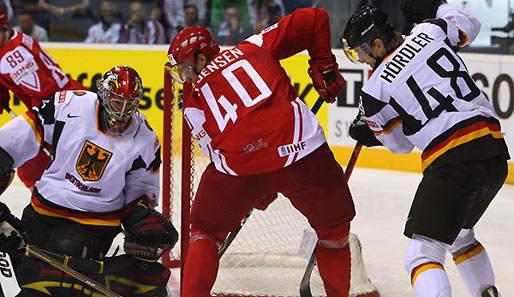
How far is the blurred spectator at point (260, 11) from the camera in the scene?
6211mm

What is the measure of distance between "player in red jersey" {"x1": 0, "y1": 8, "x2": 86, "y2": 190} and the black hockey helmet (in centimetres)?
180

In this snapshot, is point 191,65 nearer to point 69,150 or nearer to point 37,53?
point 69,150

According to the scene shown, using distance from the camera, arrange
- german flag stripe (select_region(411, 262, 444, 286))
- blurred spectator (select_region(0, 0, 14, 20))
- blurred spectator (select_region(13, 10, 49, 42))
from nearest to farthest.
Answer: german flag stripe (select_region(411, 262, 444, 286)) < blurred spectator (select_region(13, 10, 49, 42)) < blurred spectator (select_region(0, 0, 14, 20))

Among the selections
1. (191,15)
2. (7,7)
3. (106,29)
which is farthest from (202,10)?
(7,7)

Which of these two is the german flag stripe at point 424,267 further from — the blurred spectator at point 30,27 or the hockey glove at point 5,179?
the blurred spectator at point 30,27

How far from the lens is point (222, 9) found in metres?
6.34

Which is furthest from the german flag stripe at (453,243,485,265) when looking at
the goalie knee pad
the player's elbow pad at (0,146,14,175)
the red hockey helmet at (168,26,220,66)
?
the player's elbow pad at (0,146,14,175)

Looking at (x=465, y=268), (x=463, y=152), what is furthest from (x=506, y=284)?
(x=463, y=152)

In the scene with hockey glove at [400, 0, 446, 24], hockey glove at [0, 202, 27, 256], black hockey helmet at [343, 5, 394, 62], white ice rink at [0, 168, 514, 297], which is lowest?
white ice rink at [0, 168, 514, 297]

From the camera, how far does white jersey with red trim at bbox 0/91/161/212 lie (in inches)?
106

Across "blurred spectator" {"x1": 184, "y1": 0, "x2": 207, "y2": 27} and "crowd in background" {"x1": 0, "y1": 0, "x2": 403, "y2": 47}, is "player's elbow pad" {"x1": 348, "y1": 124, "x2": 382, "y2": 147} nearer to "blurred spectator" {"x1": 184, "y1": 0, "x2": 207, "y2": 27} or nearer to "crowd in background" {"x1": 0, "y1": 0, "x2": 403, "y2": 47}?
"crowd in background" {"x1": 0, "y1": 0, "x2": 403, "y2": 47}

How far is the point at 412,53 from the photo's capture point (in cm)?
234

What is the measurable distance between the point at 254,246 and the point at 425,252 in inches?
56.7

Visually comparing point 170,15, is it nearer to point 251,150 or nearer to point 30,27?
point 30,27
